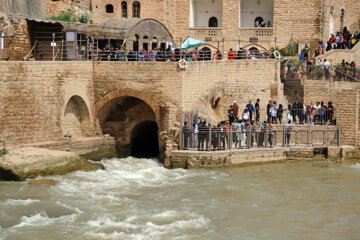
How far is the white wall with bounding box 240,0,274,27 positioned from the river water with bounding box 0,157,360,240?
17.3 m

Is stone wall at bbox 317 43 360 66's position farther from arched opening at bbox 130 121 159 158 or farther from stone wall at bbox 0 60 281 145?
arched opening at bbox 130 121 159 158

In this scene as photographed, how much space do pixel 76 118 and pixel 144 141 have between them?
15.8 feet

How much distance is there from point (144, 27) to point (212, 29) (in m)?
7.08

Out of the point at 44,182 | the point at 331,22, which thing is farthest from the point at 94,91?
the point at 331,22

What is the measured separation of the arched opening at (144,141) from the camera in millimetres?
31547

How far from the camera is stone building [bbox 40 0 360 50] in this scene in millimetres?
40562

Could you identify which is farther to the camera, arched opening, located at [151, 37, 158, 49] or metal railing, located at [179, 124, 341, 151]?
arched opening, located at [151, 37, 158, 49]

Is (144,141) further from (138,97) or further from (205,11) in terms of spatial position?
(205,11)

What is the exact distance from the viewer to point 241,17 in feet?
143

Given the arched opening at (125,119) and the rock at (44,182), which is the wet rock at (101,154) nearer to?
the arched opening at (125,119)

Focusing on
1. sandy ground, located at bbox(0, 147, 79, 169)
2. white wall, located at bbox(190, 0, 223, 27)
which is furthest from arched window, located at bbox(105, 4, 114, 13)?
sandy ground, located at bbox(0, 147, 79, 169)

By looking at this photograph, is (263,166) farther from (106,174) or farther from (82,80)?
(82,80)

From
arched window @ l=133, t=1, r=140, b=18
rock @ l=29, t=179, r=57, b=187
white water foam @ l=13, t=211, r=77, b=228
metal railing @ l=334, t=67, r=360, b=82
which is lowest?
white water foam @ l=13, t=211, r=77, b=228

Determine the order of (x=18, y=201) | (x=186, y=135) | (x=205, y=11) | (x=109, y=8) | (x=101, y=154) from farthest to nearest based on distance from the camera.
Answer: (x=205, y=11)
(x=109, y=8)
(x=101, y=154)
(x=186, y=135)
(x=18, y=201)
